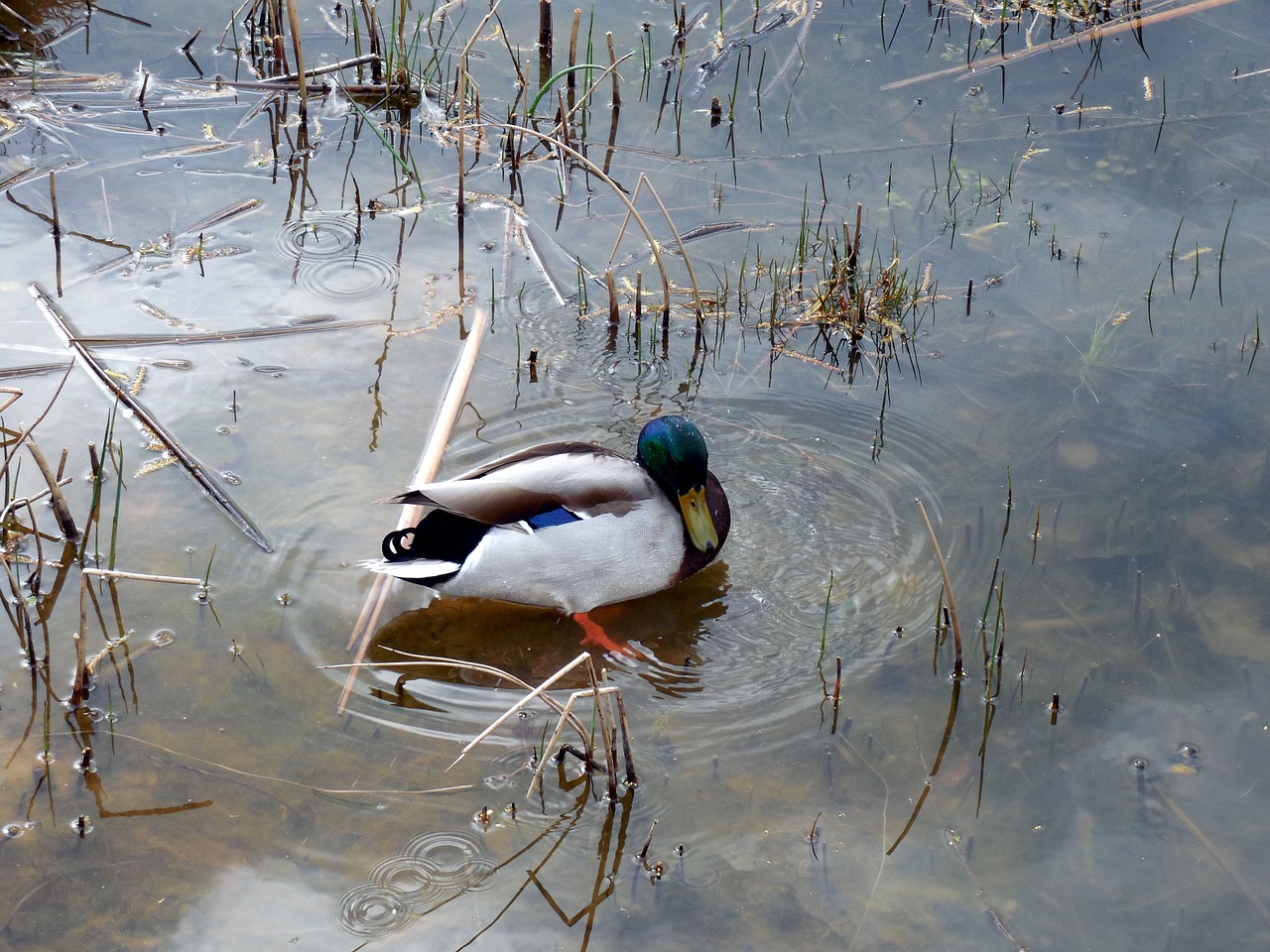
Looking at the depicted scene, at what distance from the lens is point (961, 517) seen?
188 inches

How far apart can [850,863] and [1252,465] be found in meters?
2.42

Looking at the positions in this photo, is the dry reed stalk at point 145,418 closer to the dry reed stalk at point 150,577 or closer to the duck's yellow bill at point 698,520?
the dry reed stalk at point 150,577

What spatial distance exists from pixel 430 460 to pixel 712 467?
1.06 metres

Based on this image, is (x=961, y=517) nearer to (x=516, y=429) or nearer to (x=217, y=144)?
(x=516, y=429)

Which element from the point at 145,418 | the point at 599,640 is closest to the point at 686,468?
the point at 599,640

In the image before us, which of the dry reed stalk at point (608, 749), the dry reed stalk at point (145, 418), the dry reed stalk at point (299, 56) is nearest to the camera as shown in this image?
the dry reed stalk at point (608, 749)

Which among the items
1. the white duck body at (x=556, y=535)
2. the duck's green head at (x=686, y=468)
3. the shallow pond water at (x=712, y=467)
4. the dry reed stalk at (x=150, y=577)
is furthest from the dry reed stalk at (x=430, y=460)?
the duck's green head at (x=686, y=468)

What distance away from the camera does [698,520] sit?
14.9 ft

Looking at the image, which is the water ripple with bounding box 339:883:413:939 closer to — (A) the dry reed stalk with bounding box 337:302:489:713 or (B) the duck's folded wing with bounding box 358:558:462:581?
(A) the dry reed stalk with bounding box 337:302:489:713

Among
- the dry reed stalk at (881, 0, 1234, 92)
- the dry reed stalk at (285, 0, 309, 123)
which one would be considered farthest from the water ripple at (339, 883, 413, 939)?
the dry reed stalk at (881, 0, 1234, 92)

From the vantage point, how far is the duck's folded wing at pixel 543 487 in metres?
4.29

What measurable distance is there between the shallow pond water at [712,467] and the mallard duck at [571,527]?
0.60ft

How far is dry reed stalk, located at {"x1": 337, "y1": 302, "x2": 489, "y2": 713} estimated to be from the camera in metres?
4.28

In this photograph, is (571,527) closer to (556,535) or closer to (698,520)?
(556,535)
